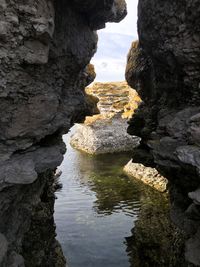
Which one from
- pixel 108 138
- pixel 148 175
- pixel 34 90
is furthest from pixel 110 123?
pixel 34 90

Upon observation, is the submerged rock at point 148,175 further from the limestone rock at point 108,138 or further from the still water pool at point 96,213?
the limestone rock at point 108,138

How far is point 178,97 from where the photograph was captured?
81.9 ft

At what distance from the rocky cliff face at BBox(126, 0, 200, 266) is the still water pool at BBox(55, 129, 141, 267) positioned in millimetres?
9233

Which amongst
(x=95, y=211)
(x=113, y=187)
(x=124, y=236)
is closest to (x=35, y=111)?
(x=124, y=236)

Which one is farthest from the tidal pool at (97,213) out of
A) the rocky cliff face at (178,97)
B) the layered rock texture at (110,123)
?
the rocky cliff face at (178,97)

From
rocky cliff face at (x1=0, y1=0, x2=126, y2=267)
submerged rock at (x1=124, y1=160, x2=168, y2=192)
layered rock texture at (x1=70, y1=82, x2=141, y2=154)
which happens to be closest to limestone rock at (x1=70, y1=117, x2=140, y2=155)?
layered rock texture at (x1=70, y1=82, x2=141, y2=154)

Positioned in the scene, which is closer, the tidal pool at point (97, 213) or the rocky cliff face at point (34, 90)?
the rocky cliff face at point (34, 90)

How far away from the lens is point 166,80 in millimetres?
26062

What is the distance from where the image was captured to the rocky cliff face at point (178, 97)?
19391 millimetres

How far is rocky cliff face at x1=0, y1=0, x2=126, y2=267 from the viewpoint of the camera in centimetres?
1792

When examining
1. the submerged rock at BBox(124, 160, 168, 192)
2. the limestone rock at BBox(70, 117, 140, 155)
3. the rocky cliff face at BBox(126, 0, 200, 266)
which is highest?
the rocky cliff face at BBox(126, 0, 200, 266)

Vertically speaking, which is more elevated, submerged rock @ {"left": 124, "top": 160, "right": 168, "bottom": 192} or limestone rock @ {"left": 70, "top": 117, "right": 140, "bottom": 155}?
submerged rock @ {"left": 124, "top": 160, "right": 168, "bottom": 192}

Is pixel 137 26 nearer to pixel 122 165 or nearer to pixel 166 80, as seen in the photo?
pixel 166 80

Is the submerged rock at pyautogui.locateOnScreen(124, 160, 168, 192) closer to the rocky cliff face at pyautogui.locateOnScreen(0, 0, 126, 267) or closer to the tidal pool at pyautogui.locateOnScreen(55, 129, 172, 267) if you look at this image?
the tidal pool at pyautogui.locateOnScreen(55, 129, 172, 267)
